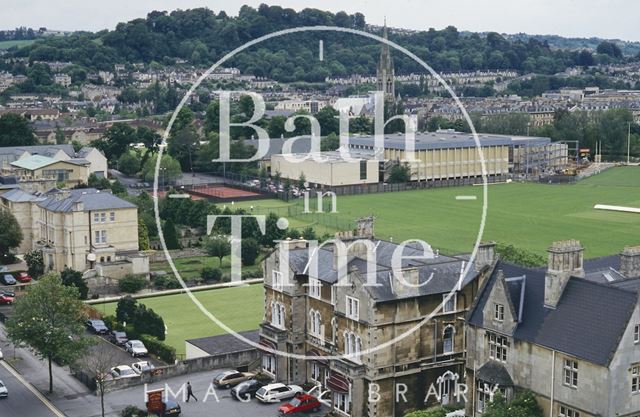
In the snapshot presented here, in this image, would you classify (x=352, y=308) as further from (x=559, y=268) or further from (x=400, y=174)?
(x=400, y=174)

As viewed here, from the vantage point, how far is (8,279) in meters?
49.8

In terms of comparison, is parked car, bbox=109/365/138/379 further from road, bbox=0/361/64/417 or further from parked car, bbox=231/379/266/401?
parked car, bbox=231/379/266/401

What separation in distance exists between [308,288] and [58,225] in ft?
79.0

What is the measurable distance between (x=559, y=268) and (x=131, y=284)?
89.7 feet

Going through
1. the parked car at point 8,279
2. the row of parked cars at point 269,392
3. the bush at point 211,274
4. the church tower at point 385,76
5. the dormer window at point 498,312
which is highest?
the church tower at point 385,76

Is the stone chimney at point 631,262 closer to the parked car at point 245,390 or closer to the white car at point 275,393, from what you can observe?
the white car at point 275,393

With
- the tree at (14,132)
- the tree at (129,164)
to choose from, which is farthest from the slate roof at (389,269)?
the tree at (14,132)

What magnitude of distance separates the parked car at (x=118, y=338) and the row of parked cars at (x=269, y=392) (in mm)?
7144

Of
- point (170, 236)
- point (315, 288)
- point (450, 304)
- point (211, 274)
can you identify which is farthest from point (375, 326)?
point (170, 236)

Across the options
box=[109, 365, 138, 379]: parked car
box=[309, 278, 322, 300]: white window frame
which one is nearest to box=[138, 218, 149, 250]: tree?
box=[109, 365, 138, 379]: parked car

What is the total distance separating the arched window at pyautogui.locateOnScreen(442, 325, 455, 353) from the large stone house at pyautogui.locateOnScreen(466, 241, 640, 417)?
195cm

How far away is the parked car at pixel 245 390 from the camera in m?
31.0

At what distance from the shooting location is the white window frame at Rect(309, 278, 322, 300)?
102ft

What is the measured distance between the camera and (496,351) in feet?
88.1
